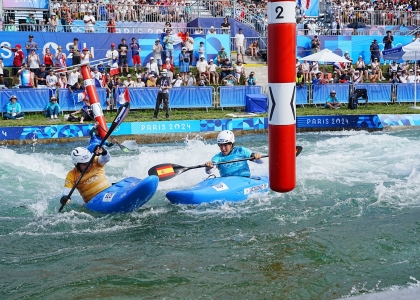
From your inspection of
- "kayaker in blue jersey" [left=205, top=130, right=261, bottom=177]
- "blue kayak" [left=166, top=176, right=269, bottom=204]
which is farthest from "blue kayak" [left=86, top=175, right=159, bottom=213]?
"kayaker in blue jersey" [left=205, top=130, right=261, bottom=177]

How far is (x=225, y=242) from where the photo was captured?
8172 millimetres

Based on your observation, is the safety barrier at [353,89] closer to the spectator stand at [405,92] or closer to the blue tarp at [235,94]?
the spectator stand at [405,92]

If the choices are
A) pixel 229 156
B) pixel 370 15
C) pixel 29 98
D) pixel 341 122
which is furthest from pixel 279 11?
pixel 370 15

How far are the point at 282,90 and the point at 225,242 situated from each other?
4.10 m

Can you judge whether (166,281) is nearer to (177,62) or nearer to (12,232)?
(12,232)

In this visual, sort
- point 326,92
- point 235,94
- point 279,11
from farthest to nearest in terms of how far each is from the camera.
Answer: point 326,92
point 235,94
point 279,11

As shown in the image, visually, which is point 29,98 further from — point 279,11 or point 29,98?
point 279,11

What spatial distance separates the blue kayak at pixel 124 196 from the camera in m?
9.04

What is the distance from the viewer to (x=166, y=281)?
6.86 metres

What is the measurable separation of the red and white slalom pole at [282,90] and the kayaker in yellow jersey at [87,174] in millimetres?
5141

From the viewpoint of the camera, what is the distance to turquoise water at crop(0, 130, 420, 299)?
672cm

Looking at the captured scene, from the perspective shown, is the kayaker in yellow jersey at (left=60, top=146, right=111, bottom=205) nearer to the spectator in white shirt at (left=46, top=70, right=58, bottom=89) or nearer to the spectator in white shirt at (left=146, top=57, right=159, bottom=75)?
the spectator in white shirt at (left=46, top=70, right=58, bottom=89)

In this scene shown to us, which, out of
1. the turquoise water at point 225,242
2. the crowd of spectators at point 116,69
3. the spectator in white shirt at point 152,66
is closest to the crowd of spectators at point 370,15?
the crowd of spectators at point 116,69

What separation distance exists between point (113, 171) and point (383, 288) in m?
8.21
